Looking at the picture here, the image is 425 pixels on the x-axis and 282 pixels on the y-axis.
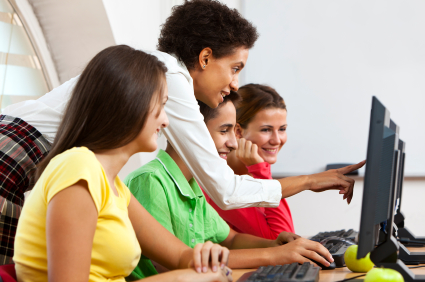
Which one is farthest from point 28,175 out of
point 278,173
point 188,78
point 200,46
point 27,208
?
point 278,173

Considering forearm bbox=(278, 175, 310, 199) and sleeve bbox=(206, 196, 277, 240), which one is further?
sleeve bbox=(206, 196, 277, 240)

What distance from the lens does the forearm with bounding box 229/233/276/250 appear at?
1310 mm

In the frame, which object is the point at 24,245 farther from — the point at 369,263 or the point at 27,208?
the point at 369,263

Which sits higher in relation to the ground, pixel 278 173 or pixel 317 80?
pixel 317 80

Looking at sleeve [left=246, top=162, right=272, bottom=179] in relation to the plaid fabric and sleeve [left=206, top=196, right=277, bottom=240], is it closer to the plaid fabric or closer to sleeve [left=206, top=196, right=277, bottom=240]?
sleeve [left=206, top=196, right=277, bottom=240]

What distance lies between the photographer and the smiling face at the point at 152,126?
2.78 feet

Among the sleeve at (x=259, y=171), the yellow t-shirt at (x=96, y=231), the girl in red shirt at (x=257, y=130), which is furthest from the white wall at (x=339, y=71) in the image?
the yellow t-shirt at (x=96, y=231)

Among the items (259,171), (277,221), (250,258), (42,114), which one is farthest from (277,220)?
(42,114)

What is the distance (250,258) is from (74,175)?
538 millimetres

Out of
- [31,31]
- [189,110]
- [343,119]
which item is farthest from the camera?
[343,119]

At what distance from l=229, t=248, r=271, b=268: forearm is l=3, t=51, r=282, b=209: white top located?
137 millimetres

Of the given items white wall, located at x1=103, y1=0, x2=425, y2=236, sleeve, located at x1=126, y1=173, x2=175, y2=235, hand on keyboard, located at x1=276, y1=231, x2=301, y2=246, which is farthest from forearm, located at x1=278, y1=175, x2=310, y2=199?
white wall, located at x1=103, y1=0, x2=425, y2=236

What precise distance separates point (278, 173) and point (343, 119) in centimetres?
61

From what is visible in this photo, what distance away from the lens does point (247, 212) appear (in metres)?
1.65
